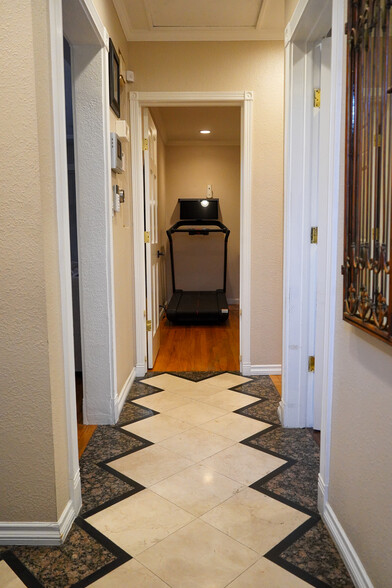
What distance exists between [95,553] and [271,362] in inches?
92.7

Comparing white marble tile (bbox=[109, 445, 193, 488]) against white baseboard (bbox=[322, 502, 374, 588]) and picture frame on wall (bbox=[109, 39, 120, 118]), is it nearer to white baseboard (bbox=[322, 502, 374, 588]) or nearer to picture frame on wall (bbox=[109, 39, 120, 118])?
white baseboard (bbox=[322, 502, 374, 588])

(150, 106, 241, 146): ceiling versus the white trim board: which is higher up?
(150, 106, 241, 146): ceiling

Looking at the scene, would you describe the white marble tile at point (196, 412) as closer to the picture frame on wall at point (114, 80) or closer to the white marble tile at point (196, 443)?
the white marble tile at point (196, 443)

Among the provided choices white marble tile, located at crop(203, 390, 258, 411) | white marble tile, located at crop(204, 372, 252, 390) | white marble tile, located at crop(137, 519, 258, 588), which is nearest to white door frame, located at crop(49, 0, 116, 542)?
white marble tile, located at crop(137, 519, 258, 588)

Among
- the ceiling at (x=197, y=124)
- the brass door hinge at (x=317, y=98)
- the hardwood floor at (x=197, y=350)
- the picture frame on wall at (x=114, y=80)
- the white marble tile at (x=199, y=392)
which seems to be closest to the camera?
the brass door hinge at (x=317, y=98)

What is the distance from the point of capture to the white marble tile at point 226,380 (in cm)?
355

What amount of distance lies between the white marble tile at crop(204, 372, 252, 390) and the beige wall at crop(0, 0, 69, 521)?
1.93 metres

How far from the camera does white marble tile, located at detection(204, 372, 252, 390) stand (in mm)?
3549

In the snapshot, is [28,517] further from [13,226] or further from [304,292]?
[304,292]

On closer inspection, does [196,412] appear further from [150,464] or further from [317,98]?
[317,98]

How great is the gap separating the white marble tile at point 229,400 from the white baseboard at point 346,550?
1309 millimetres

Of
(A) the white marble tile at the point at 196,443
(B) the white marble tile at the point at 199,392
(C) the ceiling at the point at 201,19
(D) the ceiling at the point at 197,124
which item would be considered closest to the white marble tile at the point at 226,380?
(B) the white marble tile at the point at 199,392

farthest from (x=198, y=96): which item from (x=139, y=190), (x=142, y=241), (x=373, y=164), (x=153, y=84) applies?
(x=373, y=164)

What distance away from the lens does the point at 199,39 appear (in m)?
3.47
